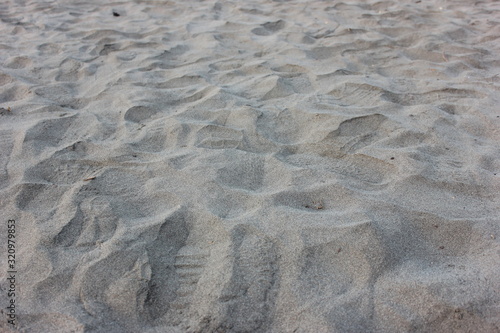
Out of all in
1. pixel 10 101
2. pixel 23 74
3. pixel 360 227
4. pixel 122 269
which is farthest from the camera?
pixel 23 74

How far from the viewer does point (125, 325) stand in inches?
48.5

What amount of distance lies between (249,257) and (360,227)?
0.42m

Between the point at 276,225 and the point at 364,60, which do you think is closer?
the point at 276,225

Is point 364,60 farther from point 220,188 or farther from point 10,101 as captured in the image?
point 10,101

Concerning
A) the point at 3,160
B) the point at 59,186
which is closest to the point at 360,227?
the point at 59,186

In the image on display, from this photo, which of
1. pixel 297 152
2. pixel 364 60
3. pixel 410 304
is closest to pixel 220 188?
pixel 297 152

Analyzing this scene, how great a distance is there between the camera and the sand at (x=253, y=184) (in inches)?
50.4

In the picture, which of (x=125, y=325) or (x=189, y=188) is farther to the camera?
(x=189, y=188)

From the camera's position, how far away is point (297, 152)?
2018 millimetres

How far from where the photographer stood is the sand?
1280mm

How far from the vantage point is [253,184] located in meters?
1.79

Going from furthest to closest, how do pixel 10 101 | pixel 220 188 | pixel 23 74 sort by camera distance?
pixel 23 74
pixel 10 101
pixel 220 188

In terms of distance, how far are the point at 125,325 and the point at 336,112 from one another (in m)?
1.58

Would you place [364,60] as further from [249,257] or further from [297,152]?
[249,257]
